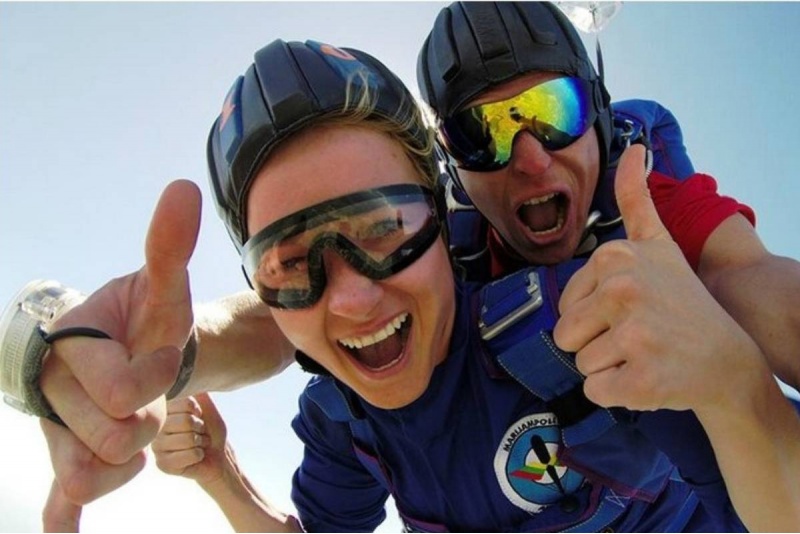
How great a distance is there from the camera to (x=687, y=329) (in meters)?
1.38

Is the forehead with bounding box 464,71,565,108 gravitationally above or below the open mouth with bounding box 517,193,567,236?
above

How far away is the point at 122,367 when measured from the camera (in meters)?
1.54

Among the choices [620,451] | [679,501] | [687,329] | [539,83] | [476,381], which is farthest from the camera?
[539,83]

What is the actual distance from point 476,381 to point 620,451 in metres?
0.44

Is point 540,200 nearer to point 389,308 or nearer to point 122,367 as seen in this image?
point 389,308

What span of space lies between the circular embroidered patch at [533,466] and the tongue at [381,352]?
0.40 m

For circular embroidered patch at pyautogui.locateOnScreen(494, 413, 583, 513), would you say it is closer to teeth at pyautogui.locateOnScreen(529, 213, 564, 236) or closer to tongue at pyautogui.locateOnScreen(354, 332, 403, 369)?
tongue at pyautogui.locateOnScreen(354, 332, 403, 369)

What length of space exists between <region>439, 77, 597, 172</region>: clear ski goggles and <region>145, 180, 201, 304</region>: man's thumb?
3.83 feet

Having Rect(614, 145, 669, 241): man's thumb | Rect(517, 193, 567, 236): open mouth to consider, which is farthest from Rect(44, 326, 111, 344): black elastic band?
Rect(517, 193, 567, 236): open mouth

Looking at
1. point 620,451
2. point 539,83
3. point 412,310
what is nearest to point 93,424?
point 412,310

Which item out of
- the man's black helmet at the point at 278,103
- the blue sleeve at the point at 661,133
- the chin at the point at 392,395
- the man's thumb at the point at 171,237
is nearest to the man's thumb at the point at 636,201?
the man's black helmet at the point at 278,103

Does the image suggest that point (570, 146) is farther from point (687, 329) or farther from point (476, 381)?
point (687, 329)

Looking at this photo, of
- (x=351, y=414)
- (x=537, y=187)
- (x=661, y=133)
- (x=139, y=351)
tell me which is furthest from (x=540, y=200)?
(x=139, y=351)

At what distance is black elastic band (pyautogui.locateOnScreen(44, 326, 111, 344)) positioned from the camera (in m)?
1.60
